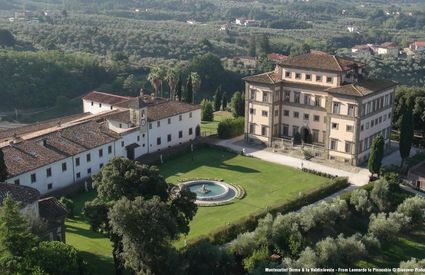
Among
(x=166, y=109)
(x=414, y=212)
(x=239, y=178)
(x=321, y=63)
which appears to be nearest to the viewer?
(x=414, y=212)

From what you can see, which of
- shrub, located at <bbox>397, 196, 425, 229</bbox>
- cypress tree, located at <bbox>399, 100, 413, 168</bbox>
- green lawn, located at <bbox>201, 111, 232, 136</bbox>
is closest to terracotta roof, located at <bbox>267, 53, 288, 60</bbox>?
green lawn, located at <bbox>201, 111, 232, 136</bbox>

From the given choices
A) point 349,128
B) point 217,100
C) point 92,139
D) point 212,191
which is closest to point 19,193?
point 92,139

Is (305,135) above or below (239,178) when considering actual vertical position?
above

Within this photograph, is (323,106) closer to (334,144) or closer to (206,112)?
(334,144)

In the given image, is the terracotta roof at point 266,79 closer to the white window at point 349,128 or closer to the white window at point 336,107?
the white window at point 336,107

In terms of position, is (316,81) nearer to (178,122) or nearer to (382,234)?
(178,122)

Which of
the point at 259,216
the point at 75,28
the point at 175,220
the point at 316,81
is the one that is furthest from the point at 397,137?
the point at 75,28
